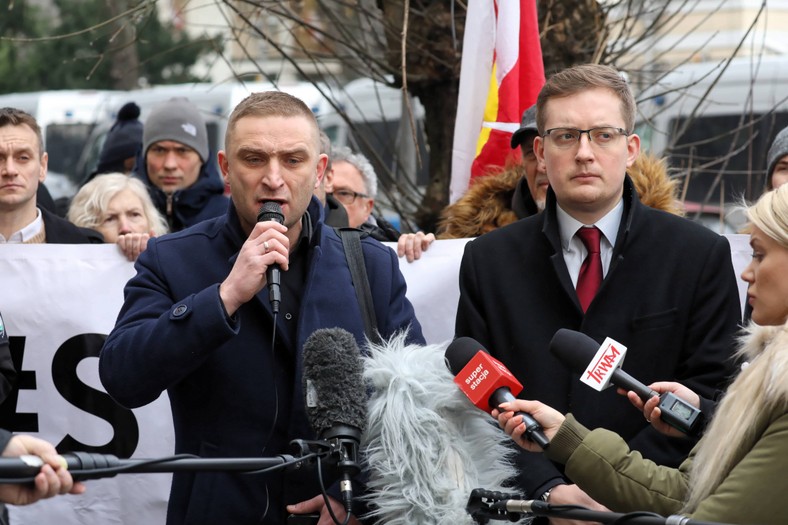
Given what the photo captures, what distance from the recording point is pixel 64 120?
21.4m

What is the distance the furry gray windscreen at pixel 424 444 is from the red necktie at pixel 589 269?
69 centimetres

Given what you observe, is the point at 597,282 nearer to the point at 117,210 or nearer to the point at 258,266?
the point at 258,266

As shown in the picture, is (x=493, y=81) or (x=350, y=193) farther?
(x=350, y=193)

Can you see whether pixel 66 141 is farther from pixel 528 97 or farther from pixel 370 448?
pixel 370 448

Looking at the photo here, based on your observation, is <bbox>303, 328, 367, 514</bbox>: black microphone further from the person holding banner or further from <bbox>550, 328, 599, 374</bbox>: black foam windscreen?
the person holding banner

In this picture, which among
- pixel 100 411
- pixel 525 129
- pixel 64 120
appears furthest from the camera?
pixel 64 120

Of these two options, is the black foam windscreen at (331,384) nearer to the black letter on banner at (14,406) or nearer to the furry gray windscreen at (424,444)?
the furry gray windscreen at (424,444)

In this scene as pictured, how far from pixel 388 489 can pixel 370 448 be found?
0.14 metres

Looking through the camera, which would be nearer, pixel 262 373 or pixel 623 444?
pixel 623 444

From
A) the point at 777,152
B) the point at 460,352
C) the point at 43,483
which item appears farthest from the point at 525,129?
the point at 43,483

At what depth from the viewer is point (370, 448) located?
3969mm

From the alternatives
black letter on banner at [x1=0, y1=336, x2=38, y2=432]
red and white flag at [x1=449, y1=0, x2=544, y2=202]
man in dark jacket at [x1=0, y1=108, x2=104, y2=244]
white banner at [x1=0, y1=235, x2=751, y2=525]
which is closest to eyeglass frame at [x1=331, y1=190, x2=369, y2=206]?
red and white flag at [x1=449, y1=0, x2=544, y2=202]

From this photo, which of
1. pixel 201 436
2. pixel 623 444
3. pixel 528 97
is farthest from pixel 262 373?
pixel 528 97

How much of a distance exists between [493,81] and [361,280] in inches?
95.3
